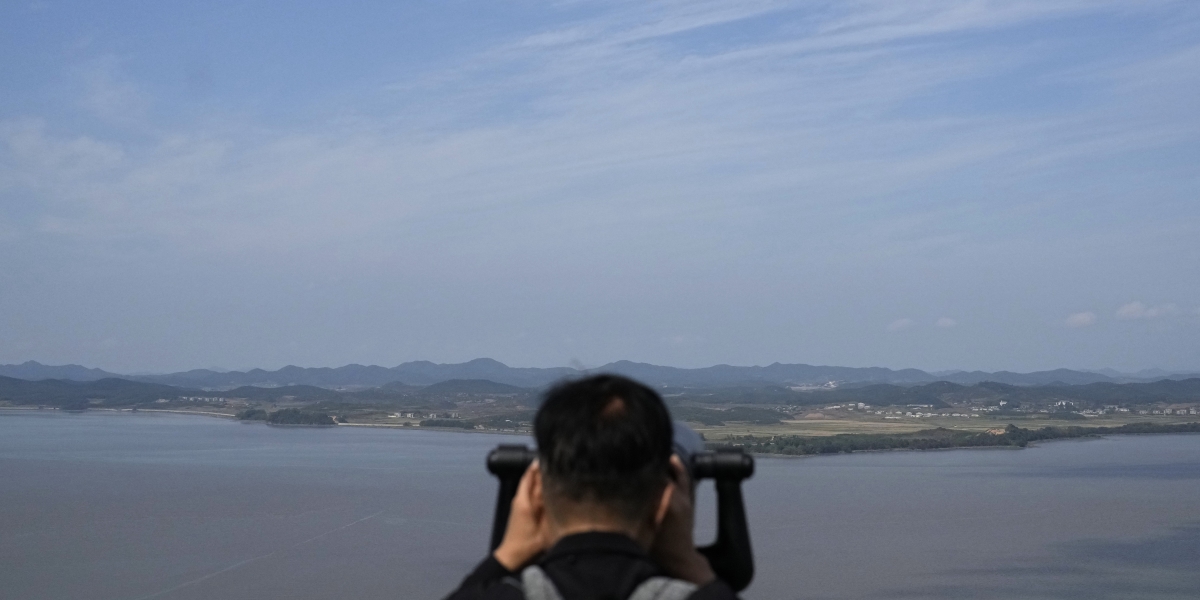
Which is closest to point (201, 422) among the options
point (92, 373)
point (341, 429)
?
point (341, 429)

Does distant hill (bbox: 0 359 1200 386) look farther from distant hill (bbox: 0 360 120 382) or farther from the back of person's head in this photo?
the back of person's head

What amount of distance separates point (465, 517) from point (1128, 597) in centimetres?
1159

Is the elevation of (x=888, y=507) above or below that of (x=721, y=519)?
below

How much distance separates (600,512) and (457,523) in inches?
807

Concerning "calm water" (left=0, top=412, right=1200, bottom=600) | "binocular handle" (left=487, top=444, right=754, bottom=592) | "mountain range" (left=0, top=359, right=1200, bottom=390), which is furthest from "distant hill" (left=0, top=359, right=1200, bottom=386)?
"binocular handle" (left=487, top=444, right=754, bottom=592)

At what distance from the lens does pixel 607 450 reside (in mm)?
992

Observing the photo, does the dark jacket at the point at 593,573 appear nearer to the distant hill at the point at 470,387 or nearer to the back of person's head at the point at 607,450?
the back of person's head at the point at 607,450

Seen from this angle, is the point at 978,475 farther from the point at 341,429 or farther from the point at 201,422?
the point at 201,422

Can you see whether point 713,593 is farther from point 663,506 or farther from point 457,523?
point 457,523

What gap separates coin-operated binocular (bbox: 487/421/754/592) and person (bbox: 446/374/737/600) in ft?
0.34

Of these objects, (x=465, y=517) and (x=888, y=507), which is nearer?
(x=465, y=517)

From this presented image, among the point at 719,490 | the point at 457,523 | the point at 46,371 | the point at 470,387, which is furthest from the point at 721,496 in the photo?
the point at 46,371

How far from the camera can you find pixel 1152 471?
98.3ft

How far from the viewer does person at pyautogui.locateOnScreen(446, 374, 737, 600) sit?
937mm
